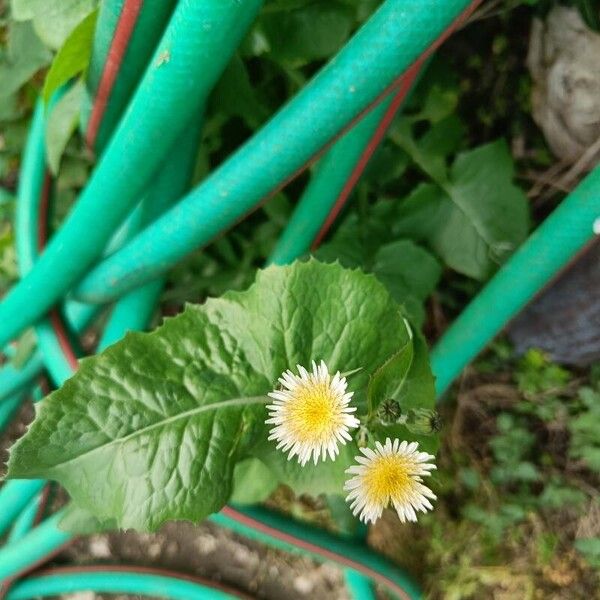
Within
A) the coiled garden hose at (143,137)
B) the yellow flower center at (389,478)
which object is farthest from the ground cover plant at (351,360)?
the coiled garden hose at (143,137)

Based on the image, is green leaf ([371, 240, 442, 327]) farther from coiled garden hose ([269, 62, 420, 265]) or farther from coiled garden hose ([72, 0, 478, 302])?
coiled garden hose ([72, 0, 478, 302])

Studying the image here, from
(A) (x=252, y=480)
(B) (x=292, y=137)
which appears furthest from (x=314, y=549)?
(B) (x=292, y=137)

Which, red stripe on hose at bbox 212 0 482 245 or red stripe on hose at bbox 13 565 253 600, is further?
red stripe on hose at bbox 13 565 253 600

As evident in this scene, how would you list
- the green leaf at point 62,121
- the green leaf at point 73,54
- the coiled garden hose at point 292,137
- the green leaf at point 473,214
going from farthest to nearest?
the green leaf at point 473,214, the green leaf at point 62,121, the green leaf at point 73,54, the coiled garden hose at point 292,137

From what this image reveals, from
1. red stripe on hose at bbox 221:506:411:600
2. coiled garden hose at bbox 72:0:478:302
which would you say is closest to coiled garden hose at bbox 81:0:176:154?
coiled garden hose at bbox 72:0:478:302

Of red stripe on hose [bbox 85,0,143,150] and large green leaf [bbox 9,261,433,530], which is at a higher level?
red stripe on hose [bbox 85,0,143,150]

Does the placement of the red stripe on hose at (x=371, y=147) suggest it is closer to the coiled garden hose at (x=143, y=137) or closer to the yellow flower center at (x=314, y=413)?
the coiled garden hose at (x=143, y=137)

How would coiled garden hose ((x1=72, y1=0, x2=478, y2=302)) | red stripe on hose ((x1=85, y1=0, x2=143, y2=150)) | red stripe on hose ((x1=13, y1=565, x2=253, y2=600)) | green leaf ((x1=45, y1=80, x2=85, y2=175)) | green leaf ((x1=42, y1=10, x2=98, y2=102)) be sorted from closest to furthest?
coiled garden hose ((x1=72, y1=0, x2=478, y2=302)) → red stripe on hose ((x1=85, y1=0, x2=143, y2=150)) → green leaf ((x1=42, y1=10, x2=98, y2=102)) → green leaf ((x1=45, y1=80, x2=85, y2=175)) → red stripe on hose ((x1=13, y1=565, x2=253, y2=600))
